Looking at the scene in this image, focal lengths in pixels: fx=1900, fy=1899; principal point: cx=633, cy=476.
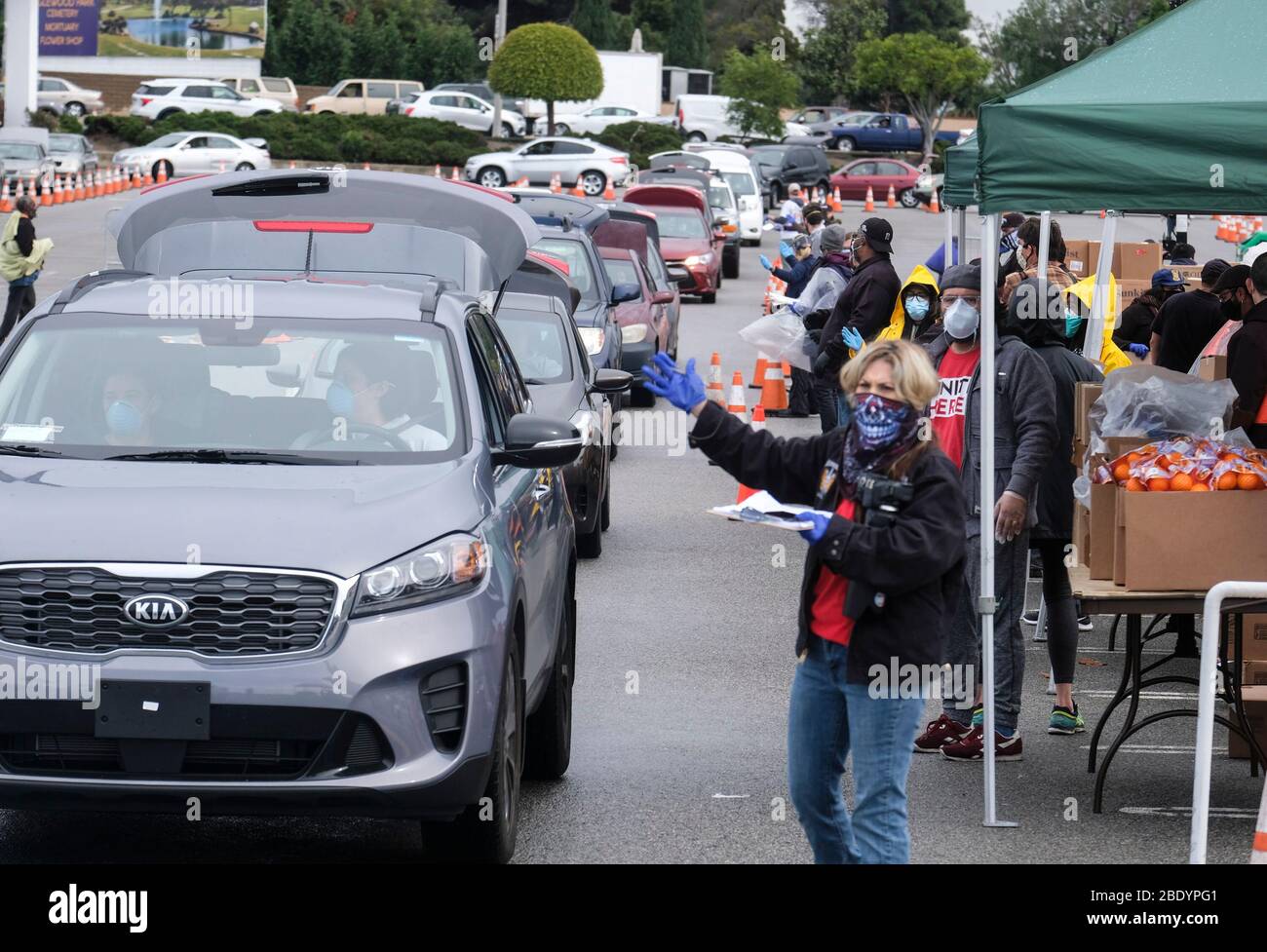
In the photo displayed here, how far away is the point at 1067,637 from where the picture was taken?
317 inches

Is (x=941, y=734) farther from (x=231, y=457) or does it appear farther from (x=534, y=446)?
(x=231, y=457)

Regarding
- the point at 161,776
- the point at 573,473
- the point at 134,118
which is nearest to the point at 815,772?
the point at 161,776

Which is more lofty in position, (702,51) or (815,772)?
(702,51)

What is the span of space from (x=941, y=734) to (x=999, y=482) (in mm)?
1134

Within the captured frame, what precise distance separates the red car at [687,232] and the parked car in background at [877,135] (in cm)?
3862

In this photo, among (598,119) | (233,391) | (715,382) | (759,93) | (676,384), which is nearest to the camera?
(676,384)

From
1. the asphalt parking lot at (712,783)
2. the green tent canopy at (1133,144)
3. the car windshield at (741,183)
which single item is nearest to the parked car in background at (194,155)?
the car windshield at (741,183)

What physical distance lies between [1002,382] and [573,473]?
4224mm

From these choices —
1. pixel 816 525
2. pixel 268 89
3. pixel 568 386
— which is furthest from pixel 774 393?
pixel 268 89

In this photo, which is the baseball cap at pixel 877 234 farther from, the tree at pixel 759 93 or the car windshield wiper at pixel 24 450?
the tree at pixel 759 93

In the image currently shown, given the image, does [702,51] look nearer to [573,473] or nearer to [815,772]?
[573,473]

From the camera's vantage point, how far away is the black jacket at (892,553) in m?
4.93

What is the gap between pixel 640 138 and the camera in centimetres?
5794

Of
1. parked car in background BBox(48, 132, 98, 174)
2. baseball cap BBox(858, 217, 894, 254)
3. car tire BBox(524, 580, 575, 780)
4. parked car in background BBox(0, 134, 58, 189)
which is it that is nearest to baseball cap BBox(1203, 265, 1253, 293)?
baseball cap BBox(858, 217, 894, 254)
